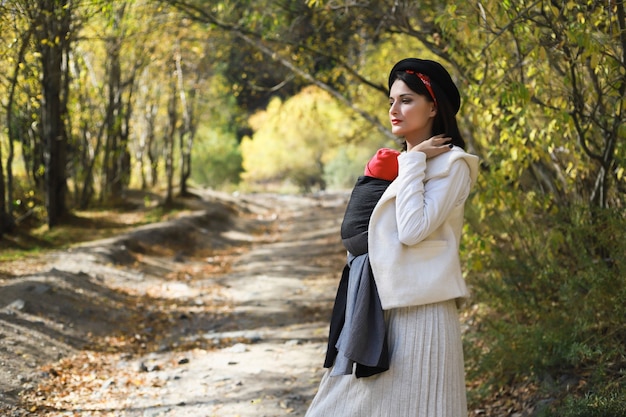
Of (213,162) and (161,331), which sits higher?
(161,331)

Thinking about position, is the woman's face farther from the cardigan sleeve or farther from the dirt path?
the dirt path

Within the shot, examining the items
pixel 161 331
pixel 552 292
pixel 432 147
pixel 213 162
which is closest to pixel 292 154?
pixel 213 162

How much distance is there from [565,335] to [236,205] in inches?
868

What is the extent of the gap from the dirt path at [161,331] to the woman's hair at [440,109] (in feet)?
10.3

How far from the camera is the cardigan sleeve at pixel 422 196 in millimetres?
2680

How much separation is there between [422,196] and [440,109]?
1.34 ft

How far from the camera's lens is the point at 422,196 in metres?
2.73

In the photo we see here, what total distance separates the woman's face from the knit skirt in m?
0.66

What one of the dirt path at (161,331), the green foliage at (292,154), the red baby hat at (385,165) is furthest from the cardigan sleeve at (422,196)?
the green foliage at (292,154)

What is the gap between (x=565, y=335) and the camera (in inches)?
189

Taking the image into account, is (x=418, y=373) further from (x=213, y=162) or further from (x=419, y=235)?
(x=213, y=162)

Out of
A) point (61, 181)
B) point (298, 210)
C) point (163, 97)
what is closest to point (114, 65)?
point (61, 181)

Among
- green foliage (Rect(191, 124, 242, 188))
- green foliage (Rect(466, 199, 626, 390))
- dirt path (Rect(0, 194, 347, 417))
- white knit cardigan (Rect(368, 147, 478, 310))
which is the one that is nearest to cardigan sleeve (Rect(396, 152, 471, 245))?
white knit cardigan (Rect(368, 147, 478, 310))

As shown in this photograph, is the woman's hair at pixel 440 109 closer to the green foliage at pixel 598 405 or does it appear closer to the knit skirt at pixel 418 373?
the knit skirt at pixel 418 373
